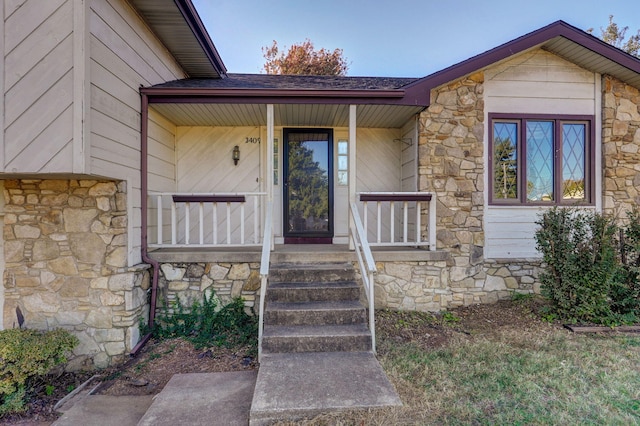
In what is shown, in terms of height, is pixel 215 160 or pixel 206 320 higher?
pixel 215 160

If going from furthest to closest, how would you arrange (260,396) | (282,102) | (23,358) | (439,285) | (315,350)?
(439,285) < (282,102) < (315,350) < (23,358) < (260,396)

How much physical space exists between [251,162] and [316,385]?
3.90 meters

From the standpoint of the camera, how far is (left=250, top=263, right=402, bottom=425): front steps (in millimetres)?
2242

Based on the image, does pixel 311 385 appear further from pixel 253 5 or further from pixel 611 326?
pixel 253 5

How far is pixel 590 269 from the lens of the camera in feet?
12.6

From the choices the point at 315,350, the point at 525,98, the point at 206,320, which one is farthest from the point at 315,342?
the point at 525,98

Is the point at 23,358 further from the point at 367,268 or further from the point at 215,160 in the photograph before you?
the point at 215,160

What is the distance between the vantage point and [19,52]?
279cm

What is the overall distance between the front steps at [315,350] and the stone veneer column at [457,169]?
1.73 m

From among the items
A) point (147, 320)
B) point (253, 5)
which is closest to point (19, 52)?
point (147, 320)

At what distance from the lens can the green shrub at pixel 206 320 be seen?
395cm

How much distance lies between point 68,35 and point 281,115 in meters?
2.66

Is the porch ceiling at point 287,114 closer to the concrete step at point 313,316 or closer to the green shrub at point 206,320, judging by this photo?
the green shrub at point 206,320

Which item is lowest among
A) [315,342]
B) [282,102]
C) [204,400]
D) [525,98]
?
[204,400]
